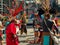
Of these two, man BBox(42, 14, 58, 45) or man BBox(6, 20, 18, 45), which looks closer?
man BBox(42, 14, 58, 45)

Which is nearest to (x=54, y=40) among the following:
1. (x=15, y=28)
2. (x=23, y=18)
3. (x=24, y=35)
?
(x=15, y=28)

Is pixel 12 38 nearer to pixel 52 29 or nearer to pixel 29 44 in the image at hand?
pixel 52 29

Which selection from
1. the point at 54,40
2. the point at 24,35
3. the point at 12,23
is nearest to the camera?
the point at 54,40

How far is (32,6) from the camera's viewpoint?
30.4 m

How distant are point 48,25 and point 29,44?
17.0 feet

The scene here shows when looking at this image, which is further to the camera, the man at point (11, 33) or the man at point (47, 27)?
the man at point (11, 33)

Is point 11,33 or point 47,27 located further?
point 11,33

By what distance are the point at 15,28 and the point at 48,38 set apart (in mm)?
1144

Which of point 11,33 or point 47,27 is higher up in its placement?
point 47,27

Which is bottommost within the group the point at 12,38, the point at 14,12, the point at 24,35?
the point at 24,35

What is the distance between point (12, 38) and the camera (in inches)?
396

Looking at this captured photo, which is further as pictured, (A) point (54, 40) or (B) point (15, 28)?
(B) point (15, 28)

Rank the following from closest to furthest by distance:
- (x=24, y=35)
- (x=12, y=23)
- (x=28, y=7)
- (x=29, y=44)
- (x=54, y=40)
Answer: (x=54, y=40) → (x=12, y=23) → (x=29, y=44) → (x=24, y=35) → (x=28, y=7)

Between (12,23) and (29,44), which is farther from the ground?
(12,23)
